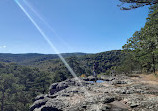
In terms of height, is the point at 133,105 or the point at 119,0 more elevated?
the point at 119,0

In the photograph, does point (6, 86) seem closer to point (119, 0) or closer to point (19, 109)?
point (19, 109)

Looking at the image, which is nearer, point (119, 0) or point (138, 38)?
point (138, 38)

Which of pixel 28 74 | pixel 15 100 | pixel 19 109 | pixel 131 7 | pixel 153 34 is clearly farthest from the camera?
pixel 28 74

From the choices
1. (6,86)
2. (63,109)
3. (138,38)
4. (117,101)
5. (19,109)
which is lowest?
(19,109)

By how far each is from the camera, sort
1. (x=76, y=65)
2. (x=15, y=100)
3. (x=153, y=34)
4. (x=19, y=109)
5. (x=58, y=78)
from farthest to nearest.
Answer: (x=76, y=65), (x=58, y=78), (x=15, y=100), (x=19, y=109), (x=153, y=34)

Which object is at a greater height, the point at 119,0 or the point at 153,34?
the point at 119,0

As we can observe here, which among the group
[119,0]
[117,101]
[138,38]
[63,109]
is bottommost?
[63,109]

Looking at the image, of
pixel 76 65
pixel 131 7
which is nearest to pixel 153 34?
pixel 131 7

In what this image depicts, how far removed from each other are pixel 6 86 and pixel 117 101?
50888 mm

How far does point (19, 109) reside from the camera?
36.1 m

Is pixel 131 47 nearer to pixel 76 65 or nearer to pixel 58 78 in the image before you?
pixel 58 78

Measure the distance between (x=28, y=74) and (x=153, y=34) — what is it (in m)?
71.7

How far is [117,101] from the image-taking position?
750 centimetres

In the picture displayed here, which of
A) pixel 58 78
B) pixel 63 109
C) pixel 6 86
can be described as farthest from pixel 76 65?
pixel 63 109
